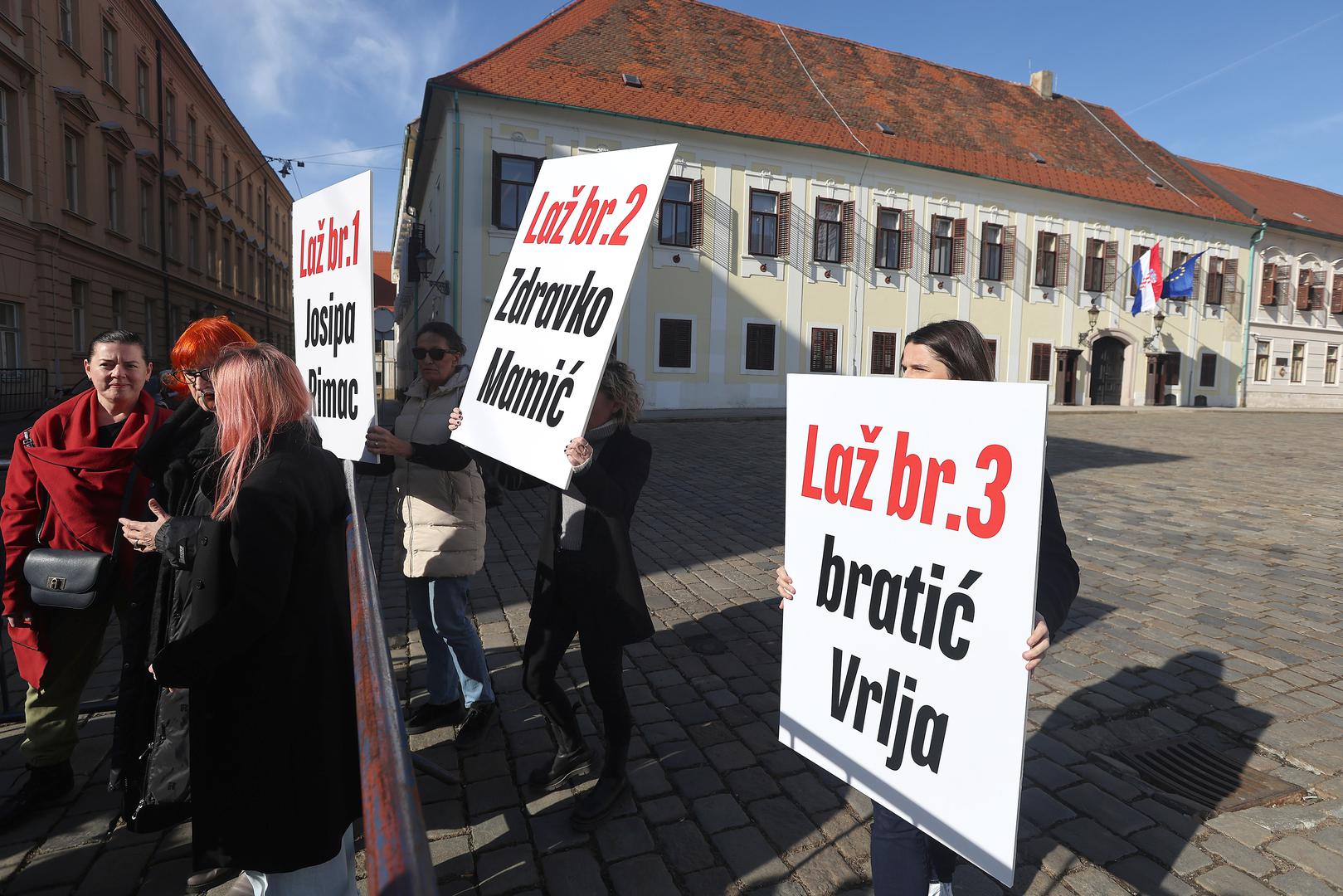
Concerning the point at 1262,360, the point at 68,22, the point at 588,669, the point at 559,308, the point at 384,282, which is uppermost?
the point at 68,22

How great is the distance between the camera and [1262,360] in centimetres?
3444

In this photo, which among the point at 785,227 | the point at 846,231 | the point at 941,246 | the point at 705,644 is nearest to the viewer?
the point at 705,644

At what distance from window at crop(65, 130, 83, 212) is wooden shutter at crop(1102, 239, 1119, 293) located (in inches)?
1303

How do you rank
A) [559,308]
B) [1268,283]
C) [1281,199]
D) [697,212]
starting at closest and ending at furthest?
[559,308] → [697,212] → [1268,283] → [1281,199]

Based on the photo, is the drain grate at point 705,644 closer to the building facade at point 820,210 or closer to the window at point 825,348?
the building facade at point 820,210

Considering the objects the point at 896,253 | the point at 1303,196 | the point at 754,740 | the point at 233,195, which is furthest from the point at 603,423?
the point at 1303,196

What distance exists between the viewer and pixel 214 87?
3117cm

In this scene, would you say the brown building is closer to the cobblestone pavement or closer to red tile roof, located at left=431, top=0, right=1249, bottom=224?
red tile roof, located at left=431, top=0, right=1249, bottom=224

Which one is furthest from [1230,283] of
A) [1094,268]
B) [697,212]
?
[697,212]

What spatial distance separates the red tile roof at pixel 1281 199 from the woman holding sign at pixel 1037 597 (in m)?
40.2

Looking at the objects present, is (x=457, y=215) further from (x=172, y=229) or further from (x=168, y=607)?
(x=168, y=607)

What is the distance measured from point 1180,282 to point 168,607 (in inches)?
1327

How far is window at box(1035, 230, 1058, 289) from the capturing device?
93.8ft

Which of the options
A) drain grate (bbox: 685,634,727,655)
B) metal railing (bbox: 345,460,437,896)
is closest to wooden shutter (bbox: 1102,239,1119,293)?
drain grate (bbox: 685,634,727,655)
